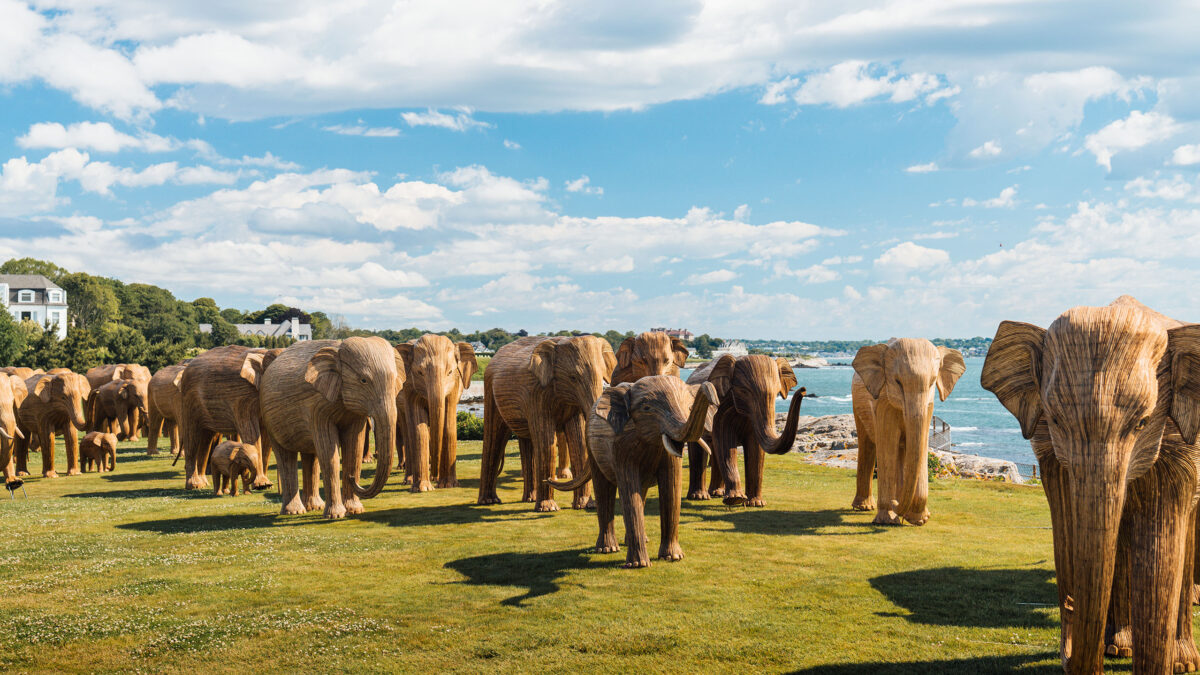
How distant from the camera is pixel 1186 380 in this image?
539 centimetres

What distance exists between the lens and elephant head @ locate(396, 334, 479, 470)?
15570mm

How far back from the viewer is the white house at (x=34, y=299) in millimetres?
92312

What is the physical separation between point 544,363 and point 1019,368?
7.95 meters

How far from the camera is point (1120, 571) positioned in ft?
20.1

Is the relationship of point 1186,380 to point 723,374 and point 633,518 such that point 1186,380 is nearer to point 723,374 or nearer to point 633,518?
point 633,518

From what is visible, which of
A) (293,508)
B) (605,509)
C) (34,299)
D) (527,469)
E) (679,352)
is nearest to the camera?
(605,509)

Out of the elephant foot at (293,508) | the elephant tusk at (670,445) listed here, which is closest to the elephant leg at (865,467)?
the elephant tusk at (670,445)

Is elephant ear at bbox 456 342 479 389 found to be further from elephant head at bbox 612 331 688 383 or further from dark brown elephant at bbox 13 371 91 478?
dark brown elephant at bbox 13 371 91 478

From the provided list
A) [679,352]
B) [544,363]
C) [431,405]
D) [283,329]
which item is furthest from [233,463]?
[283,329]

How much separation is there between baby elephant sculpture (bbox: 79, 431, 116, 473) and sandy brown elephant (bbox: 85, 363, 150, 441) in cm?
393

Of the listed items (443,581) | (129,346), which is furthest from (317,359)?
(129,346)

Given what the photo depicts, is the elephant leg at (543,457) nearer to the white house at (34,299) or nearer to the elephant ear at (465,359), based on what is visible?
the elephant ear at (465,359)

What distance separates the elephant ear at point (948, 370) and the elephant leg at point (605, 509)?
211 inches

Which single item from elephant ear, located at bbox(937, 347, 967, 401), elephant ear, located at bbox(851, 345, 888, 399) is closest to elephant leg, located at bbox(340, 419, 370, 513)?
elephant ear, located at bbox(851, 345, 888, 399)
